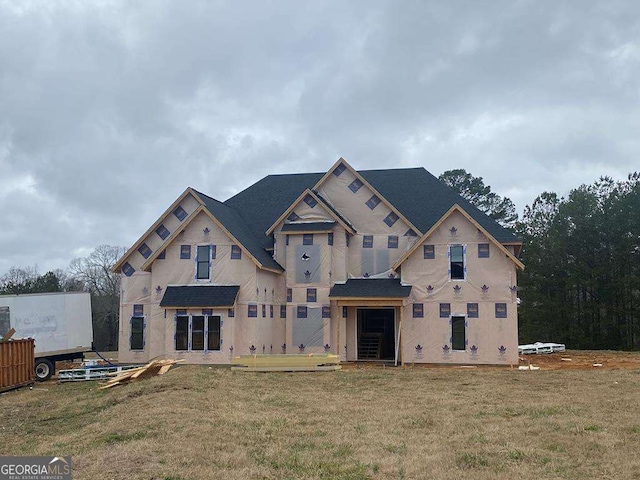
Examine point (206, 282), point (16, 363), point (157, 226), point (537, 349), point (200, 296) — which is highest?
point (157, 226)

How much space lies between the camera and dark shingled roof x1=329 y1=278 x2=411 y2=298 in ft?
86.5

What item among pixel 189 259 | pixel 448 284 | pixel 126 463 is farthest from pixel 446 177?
pixel 126 463

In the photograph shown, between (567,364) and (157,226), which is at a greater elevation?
(157,226)

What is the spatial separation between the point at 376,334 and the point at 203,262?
9043mm

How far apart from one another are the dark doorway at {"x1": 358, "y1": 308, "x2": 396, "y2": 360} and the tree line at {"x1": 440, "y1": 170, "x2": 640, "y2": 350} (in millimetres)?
19698

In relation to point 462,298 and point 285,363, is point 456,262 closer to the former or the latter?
point 462,298

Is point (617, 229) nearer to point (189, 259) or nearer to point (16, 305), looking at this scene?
point (189, 259)

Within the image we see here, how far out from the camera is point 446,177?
5434cm

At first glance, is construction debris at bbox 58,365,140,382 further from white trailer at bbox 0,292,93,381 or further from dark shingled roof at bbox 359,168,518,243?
dark shingled roof at bbox 359,168,518,243

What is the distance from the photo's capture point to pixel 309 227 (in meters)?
28.0

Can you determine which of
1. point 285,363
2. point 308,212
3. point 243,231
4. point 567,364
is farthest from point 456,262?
point 243,231

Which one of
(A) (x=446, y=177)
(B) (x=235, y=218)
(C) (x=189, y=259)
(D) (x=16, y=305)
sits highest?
(A) (x=446, y=177)

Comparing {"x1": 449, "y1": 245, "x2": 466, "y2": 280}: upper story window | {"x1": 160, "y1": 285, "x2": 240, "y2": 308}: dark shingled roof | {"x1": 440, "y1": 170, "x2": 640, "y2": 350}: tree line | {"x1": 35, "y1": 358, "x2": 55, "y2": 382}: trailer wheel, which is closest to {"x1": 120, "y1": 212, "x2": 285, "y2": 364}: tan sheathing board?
{"x1": 160, "y1": 285, "x2": 240, "y2": 308}: dark shingled roof

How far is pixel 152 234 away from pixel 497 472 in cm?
2333
